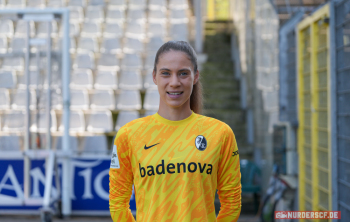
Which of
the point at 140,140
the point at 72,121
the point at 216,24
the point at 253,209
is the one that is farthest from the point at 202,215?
the point at 216,24

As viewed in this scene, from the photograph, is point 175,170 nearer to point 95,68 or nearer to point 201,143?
point 201,143

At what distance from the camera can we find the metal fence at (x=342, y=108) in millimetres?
2742

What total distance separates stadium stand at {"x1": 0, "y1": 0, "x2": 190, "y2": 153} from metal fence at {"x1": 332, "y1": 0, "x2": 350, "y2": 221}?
2730 mm

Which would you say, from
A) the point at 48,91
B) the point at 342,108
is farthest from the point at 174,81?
the point at 48,91

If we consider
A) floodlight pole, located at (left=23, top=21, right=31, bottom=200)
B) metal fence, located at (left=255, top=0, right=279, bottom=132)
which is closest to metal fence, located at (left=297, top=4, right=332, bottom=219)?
metal fence, located at (left=255, top=0, right=279, bottom=132)

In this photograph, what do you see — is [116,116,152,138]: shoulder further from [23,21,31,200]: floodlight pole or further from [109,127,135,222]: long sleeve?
[23,21,31,200]: floodlight pole

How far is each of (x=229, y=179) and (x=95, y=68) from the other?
17.4 feet

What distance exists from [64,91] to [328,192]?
105 inches

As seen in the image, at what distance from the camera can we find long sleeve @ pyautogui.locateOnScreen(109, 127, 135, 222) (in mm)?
1561

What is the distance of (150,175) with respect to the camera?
58.7 inches

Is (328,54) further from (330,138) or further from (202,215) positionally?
(202,215)

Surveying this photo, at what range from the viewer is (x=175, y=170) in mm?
1480

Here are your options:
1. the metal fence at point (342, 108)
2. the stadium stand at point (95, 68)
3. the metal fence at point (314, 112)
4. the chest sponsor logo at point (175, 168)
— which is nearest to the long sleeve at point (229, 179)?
the chest sponsor logo at point (175, 168)

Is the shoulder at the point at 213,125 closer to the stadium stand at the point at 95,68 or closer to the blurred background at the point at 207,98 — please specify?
the blurred background at the point at 207,98
